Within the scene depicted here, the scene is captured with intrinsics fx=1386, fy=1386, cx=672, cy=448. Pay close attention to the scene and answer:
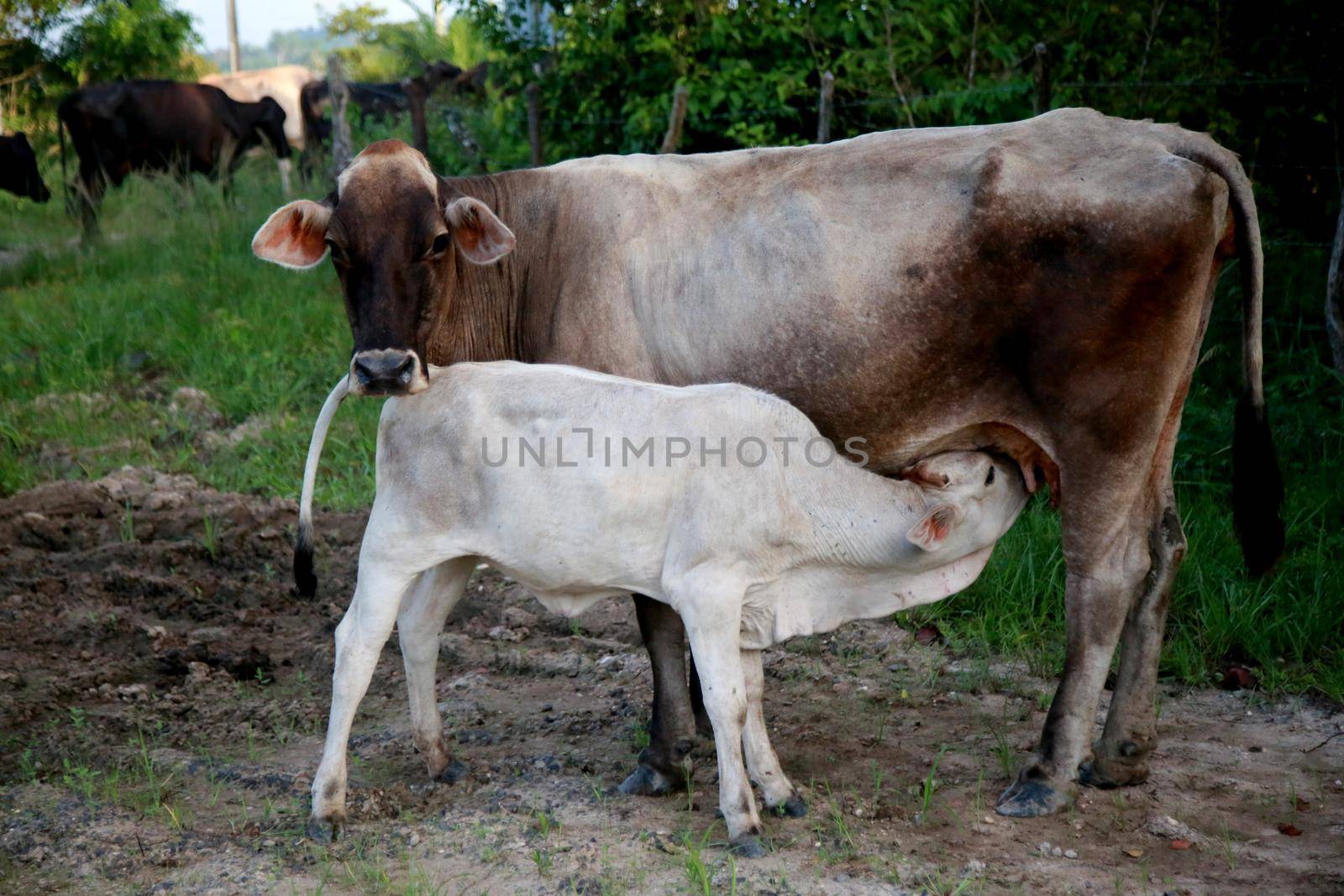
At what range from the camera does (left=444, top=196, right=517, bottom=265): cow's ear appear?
4352 millimetres

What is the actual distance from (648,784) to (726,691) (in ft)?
1.91

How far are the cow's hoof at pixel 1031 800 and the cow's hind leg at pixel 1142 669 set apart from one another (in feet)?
0.71

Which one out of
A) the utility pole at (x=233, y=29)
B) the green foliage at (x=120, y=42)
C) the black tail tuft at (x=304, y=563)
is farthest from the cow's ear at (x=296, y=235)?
the utility pole at (x=233, y=29)

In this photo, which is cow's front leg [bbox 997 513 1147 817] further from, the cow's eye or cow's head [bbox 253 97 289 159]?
cow's head [bbox 253 97 289 159]

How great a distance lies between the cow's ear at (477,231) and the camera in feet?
14.3

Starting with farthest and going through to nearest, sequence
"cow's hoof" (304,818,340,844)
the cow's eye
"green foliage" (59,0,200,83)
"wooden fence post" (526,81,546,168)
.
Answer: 1. "green foliage" (59,0,200,83)
2. "wooden fence post" (526,81,546,168)
3. the cow's eye
4. "cow's hoof" (304,818,340,844)

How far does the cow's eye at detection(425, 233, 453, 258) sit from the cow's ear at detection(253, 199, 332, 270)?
0.35 m

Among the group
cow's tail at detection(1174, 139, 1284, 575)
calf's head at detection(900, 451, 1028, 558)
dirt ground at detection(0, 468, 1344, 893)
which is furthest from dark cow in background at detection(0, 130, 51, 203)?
cow's tail at detection(1174, 139, 1284, 575)

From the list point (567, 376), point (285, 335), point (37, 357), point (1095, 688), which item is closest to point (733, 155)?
point (567, 376)

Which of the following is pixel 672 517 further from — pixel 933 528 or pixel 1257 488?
pixel 1257 488

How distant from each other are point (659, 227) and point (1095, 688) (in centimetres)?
199

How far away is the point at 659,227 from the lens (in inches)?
177

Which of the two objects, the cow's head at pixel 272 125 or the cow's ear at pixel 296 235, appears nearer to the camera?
the cow's ear at pixel 296 235

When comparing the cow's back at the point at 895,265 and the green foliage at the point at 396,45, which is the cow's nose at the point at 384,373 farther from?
the green foliage at the point at 396,45
